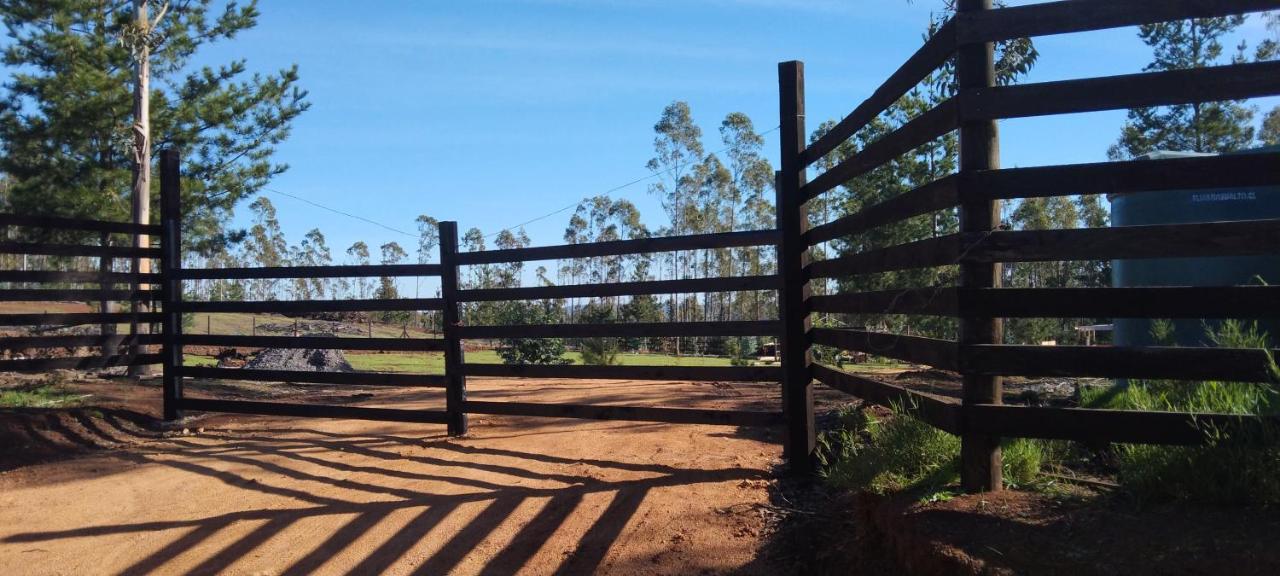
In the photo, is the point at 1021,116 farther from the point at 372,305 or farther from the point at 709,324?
the point at 372,305

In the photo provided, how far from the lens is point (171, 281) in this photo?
8.63 meters

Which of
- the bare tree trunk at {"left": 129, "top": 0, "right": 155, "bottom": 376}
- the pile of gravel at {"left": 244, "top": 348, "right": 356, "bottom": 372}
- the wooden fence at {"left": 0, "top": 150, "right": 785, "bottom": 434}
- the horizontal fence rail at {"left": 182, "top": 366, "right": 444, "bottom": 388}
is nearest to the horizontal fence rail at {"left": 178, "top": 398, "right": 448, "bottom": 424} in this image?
the wooden fence at {"left": 0, "top": 150, "right": 785, "bottom": 434}

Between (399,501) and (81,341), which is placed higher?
(81,341)

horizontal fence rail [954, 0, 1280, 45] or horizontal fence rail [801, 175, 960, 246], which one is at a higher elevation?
horizontal fence rail [954, 0, 1280, 45]

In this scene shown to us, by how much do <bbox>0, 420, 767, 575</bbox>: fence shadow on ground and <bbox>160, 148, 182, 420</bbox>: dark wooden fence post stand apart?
1.48 m

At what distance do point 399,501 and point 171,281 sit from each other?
502cm

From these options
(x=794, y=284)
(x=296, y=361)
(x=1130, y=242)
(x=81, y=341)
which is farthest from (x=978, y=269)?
(x=296, y=361)

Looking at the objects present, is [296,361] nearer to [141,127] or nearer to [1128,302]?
[141,127]

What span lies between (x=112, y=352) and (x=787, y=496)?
747 cm

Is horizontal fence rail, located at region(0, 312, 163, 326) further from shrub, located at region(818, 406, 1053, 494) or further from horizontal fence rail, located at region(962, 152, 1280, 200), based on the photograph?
Answer: horizontal fence rail, located at region(962, 152, 1280, 200)

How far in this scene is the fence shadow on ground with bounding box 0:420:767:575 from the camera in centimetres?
431

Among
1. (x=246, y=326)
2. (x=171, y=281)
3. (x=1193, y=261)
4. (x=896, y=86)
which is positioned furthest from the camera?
(x=246, y=326)

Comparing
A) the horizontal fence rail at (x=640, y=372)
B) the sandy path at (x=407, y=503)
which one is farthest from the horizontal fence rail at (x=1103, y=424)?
the horizontal fence rail at (x=640, y=372)

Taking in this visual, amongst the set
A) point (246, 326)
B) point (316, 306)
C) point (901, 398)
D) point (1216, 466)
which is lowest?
point (1216, 466)
